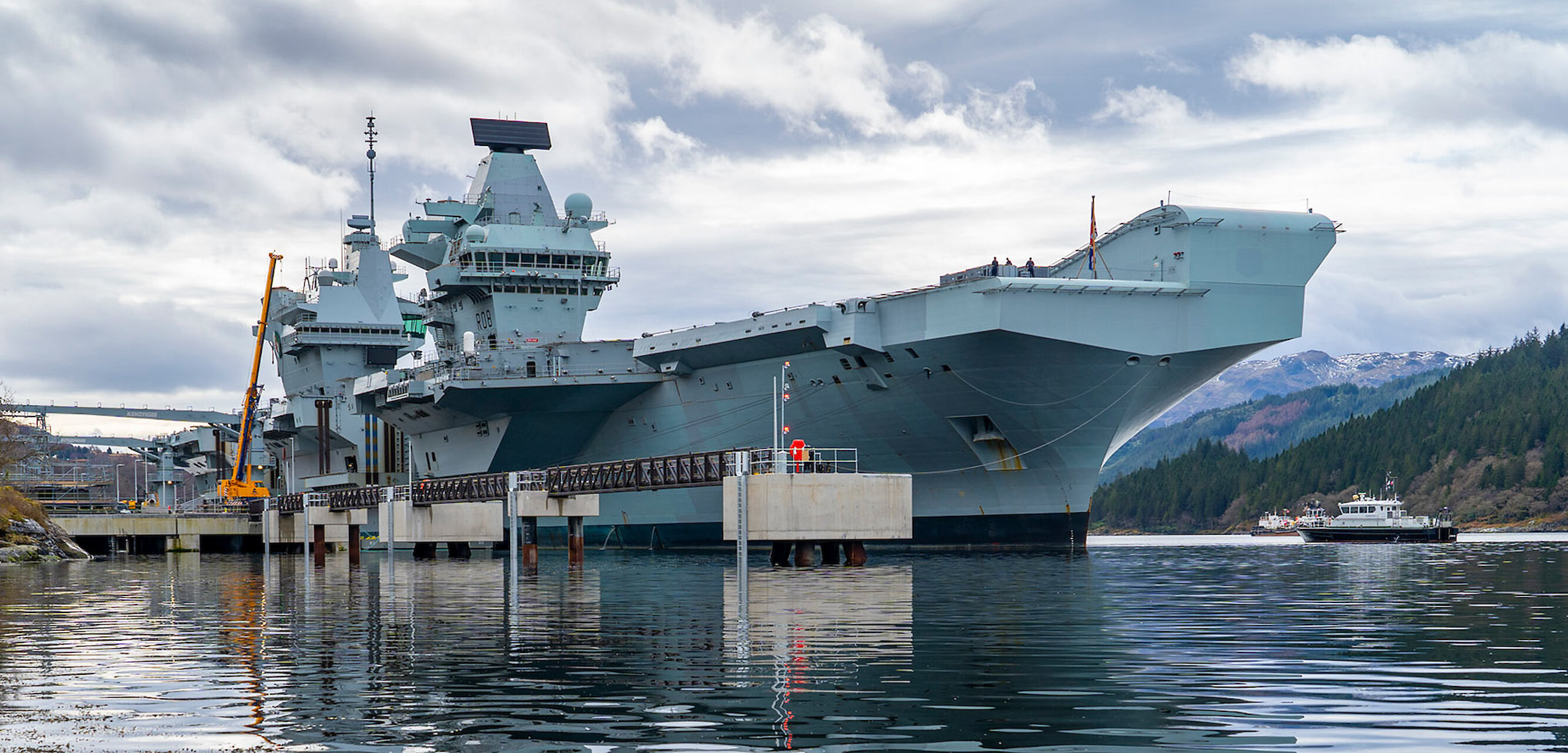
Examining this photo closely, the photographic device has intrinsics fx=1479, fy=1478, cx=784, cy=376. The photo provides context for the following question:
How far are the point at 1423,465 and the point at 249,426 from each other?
91.0m

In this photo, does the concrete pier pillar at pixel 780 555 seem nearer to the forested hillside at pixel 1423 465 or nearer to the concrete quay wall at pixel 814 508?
the concrete quay wall at pixel 814 508

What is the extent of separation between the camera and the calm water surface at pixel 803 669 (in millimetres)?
7891

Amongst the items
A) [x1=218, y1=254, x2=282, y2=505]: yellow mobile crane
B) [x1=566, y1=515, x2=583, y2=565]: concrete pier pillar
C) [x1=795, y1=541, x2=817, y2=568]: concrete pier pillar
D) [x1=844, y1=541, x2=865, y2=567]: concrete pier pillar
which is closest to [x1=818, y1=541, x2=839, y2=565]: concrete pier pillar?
→ [x1=844, y1=541, x2=865, y2=567]: concrete pier pillar

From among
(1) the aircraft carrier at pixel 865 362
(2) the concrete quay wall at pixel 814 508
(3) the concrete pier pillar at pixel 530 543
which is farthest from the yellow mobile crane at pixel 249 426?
(2) the concrete quay wall at pixel 814 508

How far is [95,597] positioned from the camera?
76.0 ft

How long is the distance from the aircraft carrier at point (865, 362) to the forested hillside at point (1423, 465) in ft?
263

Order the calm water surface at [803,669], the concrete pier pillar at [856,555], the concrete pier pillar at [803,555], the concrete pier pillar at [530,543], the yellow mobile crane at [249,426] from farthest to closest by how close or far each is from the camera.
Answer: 1. the yellow mobile crane at [249,426]
2. the concrete pier pillar at [530,543]
3. the concrete pier pillar at [856,555]
4. the concrete pier pillar at [803,555]
5. the calm water surface at [803,669]

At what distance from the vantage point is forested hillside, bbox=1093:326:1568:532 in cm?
10869

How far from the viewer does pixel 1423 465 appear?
119062mm

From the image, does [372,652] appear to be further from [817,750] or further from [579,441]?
[579,441]

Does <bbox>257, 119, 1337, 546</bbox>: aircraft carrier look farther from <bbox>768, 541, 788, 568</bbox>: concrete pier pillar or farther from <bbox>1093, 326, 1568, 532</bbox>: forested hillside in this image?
<bbox>1093, 326, 1568, 532</bbox>: forested hillside

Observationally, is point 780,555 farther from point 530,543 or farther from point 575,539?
point 530,543

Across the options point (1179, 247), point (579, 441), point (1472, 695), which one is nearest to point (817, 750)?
point (1472, 695)

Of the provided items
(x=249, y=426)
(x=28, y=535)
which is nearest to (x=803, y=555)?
(x=28, y=535)
